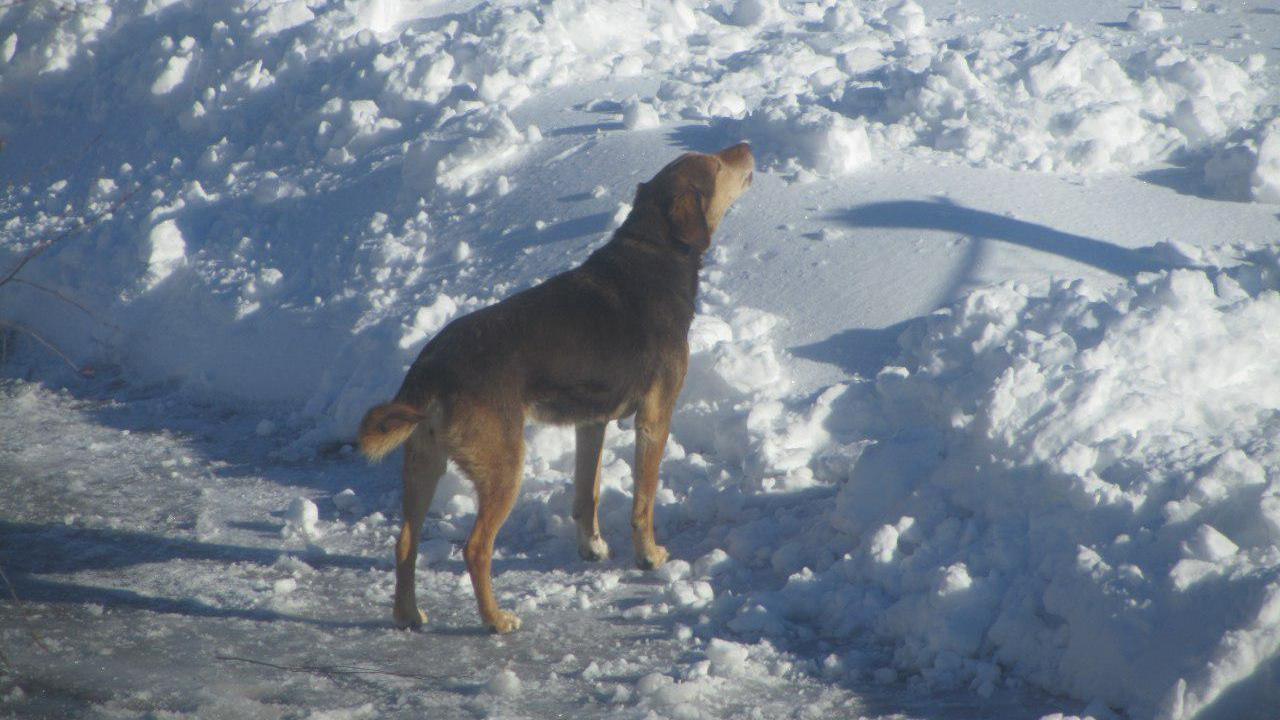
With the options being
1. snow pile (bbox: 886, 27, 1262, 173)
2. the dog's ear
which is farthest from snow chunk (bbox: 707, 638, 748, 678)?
snow pile (bbox: 886, 27, 1262, 173)

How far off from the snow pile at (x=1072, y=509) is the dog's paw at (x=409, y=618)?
1.37 m

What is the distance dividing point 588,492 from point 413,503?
95 cm

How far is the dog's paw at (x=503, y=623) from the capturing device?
434 centimetres

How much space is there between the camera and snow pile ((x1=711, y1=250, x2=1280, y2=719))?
3.46m

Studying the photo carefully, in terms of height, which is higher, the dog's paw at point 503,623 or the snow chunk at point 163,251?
the snow chunk at point 163,251

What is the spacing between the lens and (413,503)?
4500 mm

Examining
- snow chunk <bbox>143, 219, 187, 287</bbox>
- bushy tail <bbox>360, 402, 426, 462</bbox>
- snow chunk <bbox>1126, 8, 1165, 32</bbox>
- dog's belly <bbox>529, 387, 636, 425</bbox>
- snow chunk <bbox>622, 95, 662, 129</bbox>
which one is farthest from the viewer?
snow chunk <bbox>1126, 8, 1165, 32</bbox>

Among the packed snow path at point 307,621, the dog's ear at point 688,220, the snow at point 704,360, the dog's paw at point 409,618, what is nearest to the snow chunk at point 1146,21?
the snow at point 704,360

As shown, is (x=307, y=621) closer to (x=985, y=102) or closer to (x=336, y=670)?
(x=336, y=670)

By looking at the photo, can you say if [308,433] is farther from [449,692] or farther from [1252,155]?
[1252,155]

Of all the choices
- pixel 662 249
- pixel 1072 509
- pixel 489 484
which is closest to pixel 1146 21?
pixel 662 249

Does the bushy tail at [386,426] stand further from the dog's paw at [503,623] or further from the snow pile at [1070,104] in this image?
the snow pile at [1070,104]

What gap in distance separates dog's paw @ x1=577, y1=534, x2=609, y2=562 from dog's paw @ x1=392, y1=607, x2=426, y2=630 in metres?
0.95

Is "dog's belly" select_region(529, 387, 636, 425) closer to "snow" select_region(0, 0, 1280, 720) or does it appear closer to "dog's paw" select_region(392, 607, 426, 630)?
"snow" select_region(0, 0, 1280, 720)
